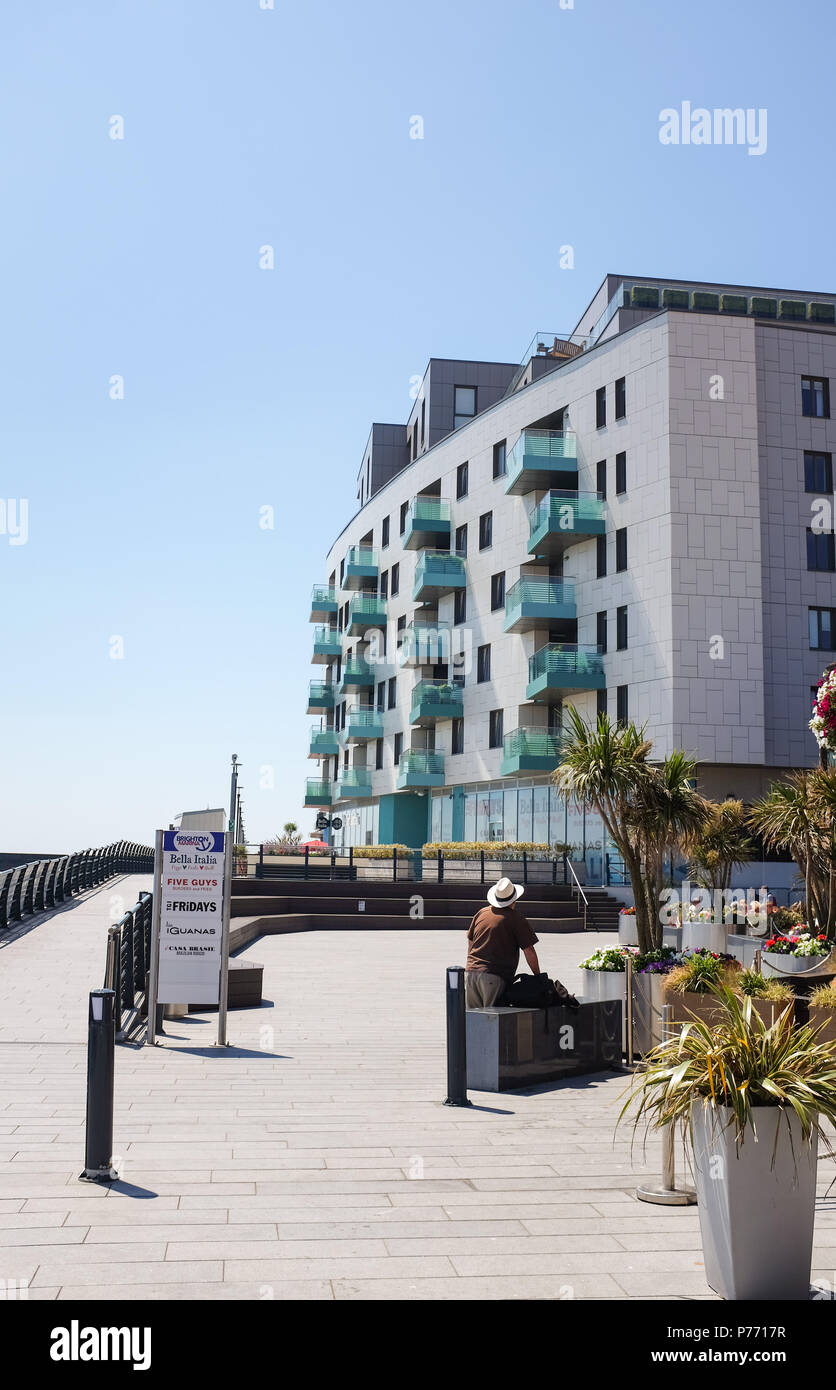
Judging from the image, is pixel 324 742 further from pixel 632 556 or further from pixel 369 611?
pixel 632 556

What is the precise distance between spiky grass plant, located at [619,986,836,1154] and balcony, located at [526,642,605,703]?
3459 cm

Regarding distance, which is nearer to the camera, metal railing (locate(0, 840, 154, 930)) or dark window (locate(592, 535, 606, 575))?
metal railing (locate(0, 840, 154, 930))

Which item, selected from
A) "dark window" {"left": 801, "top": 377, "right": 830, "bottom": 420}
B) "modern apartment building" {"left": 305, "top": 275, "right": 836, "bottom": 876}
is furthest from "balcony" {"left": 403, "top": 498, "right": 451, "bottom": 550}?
"dark window" {"left": 801, "top": 377, "right": 830, "bottom": 420}

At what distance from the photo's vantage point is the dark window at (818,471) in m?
38.9

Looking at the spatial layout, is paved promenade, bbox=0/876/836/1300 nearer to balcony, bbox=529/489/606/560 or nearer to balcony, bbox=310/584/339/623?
balcony, bbox=529/489/606/560

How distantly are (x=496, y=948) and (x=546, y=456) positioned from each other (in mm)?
33431

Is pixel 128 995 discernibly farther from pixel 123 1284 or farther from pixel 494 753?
pixel 494 753

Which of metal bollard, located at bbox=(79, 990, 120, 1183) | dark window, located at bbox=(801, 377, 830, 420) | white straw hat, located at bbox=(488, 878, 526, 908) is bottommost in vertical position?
metal bollard, located at bbox=(79, 990, 120, 1183)

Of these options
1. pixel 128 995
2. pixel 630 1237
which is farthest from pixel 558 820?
pixel 630 1237

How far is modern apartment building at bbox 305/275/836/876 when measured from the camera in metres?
36.9

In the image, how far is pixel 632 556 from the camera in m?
38.8

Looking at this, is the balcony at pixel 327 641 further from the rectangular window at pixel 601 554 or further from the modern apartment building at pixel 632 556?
the rectangular window at pixel 601 554

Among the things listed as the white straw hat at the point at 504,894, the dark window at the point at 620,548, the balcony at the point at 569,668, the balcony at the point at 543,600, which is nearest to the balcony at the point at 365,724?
the balcony at the point at 543,600
